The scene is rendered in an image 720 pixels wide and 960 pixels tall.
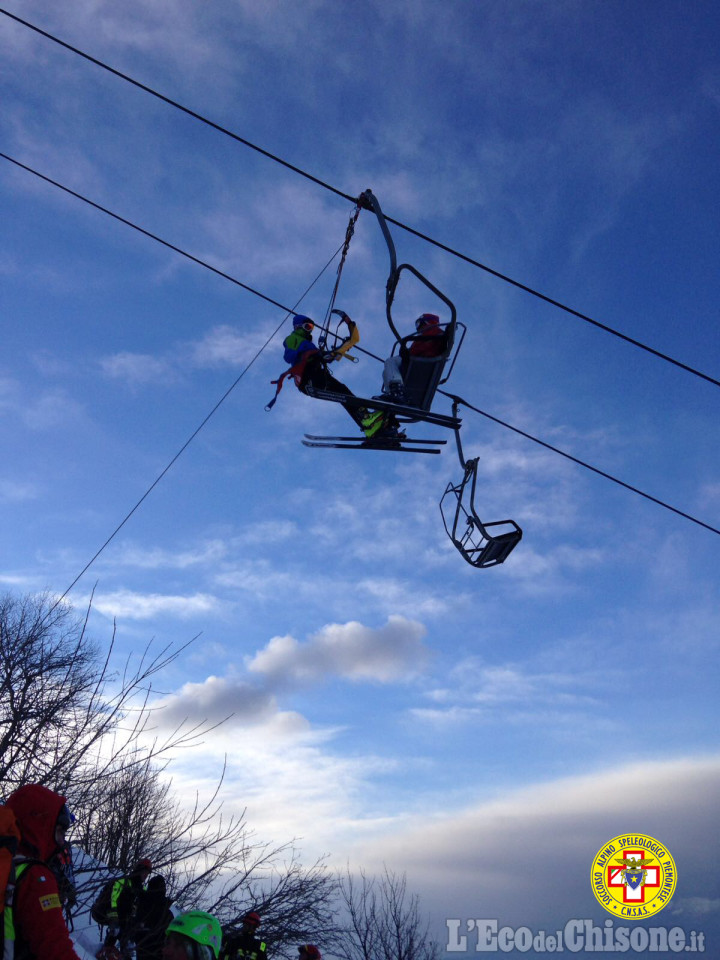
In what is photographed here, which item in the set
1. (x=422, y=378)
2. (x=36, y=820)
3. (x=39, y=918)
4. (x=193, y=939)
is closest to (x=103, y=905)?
(x=193, y=939)

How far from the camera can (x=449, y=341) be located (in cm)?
691

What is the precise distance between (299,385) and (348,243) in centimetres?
134

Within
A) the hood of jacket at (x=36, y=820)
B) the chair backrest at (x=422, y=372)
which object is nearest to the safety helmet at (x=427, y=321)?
the chair backrest at (x=422, y=372)

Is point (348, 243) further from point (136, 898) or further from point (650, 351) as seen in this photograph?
point (136, 898)

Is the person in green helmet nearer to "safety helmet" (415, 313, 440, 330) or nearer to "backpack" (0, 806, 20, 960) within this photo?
"backpack" (0, 806, 20, 960)

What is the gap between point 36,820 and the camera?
282 centimetres

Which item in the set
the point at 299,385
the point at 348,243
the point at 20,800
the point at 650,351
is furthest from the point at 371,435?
the point at 20,800

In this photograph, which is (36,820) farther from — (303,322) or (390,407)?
A: (303,322)

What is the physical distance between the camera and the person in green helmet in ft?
9.45

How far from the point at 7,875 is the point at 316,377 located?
17.3ft

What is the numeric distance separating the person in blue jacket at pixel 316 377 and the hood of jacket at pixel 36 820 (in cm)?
474

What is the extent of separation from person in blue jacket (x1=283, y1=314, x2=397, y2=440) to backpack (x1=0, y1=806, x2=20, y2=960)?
5043 millimetres

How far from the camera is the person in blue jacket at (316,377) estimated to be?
23.5 feet

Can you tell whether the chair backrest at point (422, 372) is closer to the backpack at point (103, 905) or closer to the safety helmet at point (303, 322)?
the safety helmet at point (303, 322)
